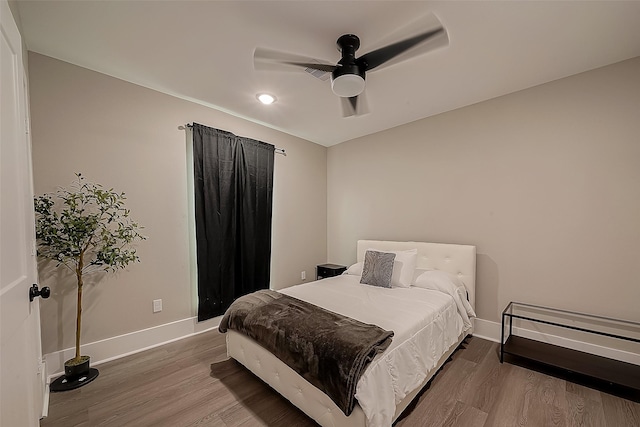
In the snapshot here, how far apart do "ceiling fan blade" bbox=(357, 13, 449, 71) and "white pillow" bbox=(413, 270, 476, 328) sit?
2.18 m

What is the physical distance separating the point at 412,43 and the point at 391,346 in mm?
2001

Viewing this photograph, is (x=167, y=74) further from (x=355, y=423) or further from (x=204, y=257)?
(x=355, y=423)

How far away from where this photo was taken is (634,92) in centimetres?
224

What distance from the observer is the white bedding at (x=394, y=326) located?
152 cm

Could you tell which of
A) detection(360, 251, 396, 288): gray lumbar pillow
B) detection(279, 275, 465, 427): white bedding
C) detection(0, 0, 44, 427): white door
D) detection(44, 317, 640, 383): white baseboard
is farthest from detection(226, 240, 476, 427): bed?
detection(0, 0, 44, 427): white door

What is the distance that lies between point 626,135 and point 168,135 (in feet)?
14.6

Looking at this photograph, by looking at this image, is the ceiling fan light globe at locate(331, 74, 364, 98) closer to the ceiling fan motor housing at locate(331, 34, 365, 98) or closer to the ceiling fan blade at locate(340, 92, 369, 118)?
the ceiling fan motor housing at locate(331, 34, 365, 98)

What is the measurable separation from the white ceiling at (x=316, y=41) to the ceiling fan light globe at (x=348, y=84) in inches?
14.0

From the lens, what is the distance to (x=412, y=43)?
170 centimetres

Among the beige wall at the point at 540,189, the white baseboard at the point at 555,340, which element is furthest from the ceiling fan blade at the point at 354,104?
the white baseboard at the point at 555,340

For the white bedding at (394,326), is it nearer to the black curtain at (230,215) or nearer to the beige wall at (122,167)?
the black curtain at (230,215)

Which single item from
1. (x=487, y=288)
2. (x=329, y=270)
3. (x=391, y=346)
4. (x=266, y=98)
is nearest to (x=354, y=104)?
(x=266, y=98)

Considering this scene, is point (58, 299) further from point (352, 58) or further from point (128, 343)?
point (352, 58)

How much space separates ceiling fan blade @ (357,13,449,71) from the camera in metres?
1.60
